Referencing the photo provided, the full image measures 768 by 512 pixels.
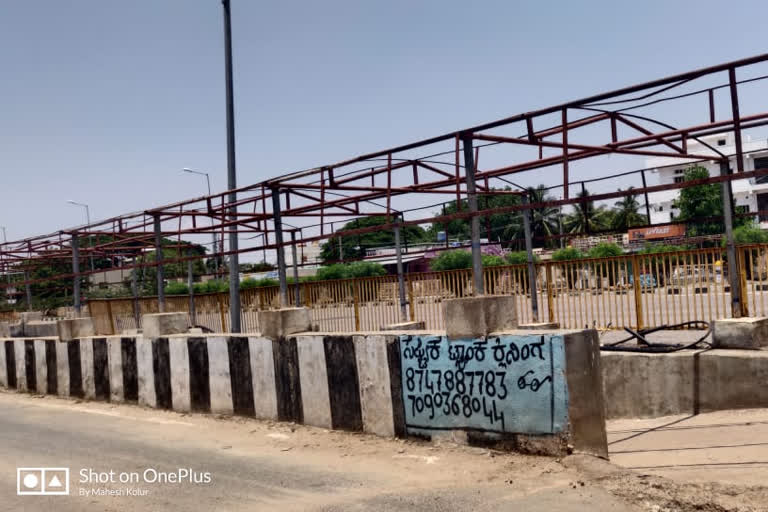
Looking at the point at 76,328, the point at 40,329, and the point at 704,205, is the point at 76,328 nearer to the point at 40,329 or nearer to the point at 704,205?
the point at 40,329

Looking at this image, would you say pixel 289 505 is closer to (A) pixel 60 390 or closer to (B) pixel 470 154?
(B) pixel 470 154

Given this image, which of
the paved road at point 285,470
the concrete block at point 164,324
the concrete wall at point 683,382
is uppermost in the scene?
the concrete block at point 164,324

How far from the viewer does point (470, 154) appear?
8.38 metres

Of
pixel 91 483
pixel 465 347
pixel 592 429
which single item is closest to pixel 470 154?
pixel 465 347

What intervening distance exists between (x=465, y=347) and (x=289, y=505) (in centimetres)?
267

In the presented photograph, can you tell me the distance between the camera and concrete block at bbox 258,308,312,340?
10195mm

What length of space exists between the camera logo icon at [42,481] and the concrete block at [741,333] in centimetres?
848

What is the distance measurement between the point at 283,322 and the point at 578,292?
5667 mm

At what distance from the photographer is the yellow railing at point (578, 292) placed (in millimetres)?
11484

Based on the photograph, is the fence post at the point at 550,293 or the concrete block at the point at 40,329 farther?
the concrete block at the point at 40,329

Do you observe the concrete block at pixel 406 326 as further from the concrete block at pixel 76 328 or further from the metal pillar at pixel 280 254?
the concrete block at pixel 76 328

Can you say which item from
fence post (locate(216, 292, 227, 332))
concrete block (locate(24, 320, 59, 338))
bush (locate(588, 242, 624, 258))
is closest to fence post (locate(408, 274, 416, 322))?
fence post (locate(216, 292, 227, 332))

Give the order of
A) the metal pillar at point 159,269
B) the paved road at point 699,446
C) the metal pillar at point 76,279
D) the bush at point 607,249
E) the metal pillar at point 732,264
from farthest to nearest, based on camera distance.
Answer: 1. the bush at point 607,249
2. the metal pillar at point 76,279
3. the metal pillar at point 159,269
4. the metal pillar at point 732,264
5. the paved road at point 699,446

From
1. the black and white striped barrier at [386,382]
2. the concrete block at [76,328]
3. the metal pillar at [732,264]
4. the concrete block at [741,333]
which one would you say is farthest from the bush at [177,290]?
the concrete block at [741,333]
